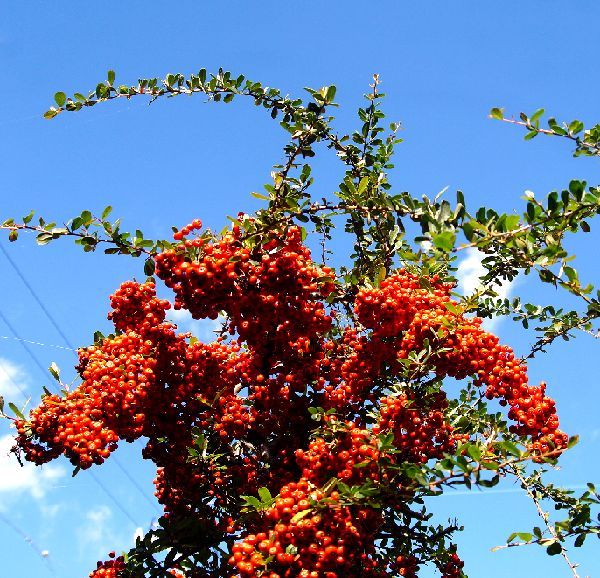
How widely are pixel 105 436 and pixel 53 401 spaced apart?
0.75 meters

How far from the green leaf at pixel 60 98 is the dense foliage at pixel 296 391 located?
0.02m

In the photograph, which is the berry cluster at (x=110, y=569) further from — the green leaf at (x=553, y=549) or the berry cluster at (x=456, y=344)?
the green leaf at (x=553, y=549)

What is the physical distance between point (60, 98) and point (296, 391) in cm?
365

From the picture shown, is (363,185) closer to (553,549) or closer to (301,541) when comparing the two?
(301,541)

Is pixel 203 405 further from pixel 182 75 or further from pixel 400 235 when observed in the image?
pixel 182 75

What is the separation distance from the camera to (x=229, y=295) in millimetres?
5105

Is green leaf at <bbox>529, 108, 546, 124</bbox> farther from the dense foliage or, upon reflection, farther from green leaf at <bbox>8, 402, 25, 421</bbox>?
A: green leaf at <bbox>8, 402, 25, 421</bbox>

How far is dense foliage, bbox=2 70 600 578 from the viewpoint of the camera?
425 centimetres

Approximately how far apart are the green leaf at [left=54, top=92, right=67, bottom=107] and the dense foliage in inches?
0.7

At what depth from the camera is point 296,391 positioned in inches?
217

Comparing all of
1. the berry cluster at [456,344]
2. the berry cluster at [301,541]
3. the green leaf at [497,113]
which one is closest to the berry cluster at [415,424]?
the berry cluster at [456,344]

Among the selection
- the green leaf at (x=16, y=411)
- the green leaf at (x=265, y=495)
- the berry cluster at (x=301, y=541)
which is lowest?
the berry cluster at (x=301, y=541)

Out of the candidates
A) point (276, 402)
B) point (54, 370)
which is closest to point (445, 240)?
point (276, 402)

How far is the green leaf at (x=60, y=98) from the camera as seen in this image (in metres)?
5.69
